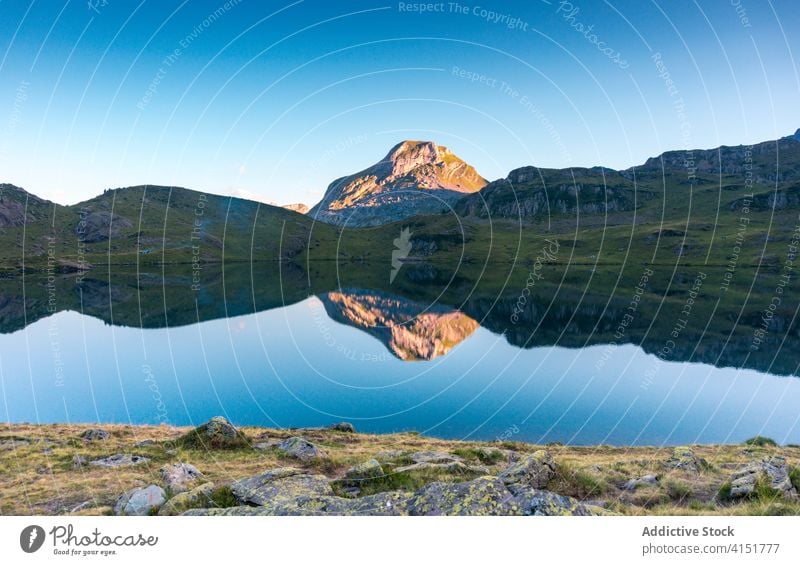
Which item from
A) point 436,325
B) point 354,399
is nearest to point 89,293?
point 436,325

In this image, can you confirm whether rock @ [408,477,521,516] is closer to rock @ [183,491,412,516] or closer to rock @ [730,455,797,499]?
rock @ [183,491,412,516]

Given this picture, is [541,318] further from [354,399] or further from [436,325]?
[354,399]

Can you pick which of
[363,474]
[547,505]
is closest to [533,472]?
[547,505]

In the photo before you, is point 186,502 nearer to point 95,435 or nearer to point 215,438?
point 215,438

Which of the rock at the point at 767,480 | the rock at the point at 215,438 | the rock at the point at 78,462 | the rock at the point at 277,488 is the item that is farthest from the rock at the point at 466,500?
the rock at the point at 78,462

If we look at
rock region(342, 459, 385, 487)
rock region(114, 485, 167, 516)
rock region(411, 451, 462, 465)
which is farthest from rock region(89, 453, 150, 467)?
rock region(411, 451, 462, 465)

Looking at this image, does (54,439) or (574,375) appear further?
(574,375)

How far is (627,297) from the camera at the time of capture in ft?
402

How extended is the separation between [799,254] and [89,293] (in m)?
283

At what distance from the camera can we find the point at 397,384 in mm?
52031

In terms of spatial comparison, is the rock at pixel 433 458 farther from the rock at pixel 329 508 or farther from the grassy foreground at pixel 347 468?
the rock at pixel 329 508

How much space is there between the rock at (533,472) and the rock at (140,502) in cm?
1048

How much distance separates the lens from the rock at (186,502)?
12359 mm

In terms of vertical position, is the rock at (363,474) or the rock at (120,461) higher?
the rock at (363,474)
